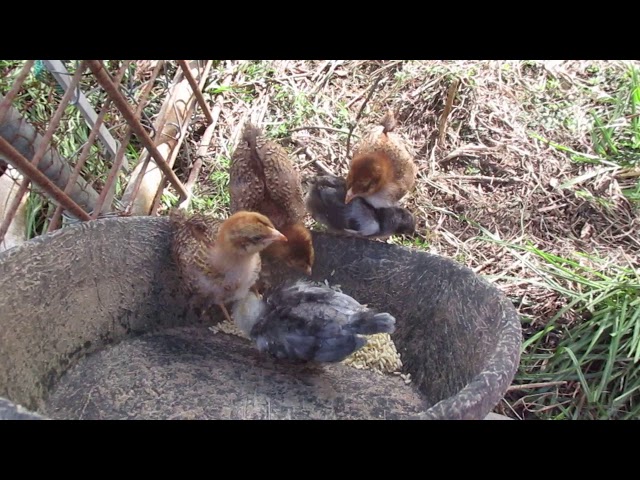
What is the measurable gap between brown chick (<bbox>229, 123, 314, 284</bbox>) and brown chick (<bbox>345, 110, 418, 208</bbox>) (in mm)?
264

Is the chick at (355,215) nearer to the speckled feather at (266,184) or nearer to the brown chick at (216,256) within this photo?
the speckled feather at (266,184)

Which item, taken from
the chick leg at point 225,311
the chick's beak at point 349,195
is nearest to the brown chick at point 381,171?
the chick's beak at point 349,195

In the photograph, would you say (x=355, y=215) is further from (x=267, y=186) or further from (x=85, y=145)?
(x=85, y=145)

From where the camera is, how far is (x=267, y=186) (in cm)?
300

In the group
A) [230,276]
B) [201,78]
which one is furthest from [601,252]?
[201,78]

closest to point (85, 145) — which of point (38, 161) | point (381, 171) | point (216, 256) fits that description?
point (38, 161)

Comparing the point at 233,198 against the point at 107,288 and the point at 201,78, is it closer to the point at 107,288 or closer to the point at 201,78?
the point at 107,288

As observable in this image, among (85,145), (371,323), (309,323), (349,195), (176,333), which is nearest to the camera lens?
(371,323)

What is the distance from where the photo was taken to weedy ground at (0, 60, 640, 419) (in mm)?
3053

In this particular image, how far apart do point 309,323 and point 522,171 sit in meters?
2.19

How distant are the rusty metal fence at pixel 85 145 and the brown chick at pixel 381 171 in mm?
1021

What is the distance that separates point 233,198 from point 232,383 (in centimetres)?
97

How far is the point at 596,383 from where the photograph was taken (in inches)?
118

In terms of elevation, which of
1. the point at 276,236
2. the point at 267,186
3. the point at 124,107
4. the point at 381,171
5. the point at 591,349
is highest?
the point at 381,171
